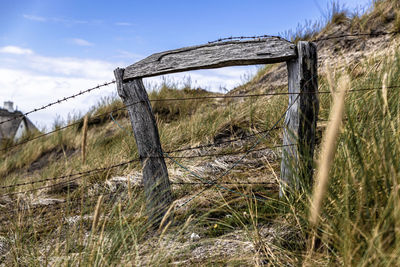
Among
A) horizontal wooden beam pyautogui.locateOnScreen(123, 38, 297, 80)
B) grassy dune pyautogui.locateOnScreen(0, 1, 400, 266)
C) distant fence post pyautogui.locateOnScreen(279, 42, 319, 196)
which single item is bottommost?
grassy dune pyautogui.locateOnScreen(0, 1, 400, 266)

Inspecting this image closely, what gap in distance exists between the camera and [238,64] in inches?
115

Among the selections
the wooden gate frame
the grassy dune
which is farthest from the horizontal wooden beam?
the grassy dune

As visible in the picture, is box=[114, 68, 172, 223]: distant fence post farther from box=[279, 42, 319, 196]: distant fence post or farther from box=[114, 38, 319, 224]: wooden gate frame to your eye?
box=[279, 42, 319, 196]: distant fence post

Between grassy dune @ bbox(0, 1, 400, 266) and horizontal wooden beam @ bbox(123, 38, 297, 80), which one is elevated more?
horizontal wooden beam @ bbox(123, 38, 297, 80)

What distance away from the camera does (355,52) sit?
25.6 ft

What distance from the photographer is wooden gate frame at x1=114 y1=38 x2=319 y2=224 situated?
A: 2.67 metres

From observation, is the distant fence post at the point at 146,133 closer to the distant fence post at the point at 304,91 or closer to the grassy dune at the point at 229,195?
the grassy dune at the point at 229,195

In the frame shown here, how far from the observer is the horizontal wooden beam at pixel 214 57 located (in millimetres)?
2775

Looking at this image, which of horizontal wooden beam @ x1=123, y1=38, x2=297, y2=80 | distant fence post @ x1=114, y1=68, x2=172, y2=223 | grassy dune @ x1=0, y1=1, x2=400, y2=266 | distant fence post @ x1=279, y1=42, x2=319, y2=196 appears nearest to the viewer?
grassy dune @ x1=0, y1=1, x2=400, y2=266

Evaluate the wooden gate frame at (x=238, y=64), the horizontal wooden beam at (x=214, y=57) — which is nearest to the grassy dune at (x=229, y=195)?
the wooden gate frame at (x=238, y=64)

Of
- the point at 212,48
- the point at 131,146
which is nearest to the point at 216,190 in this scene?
the point at 212,48

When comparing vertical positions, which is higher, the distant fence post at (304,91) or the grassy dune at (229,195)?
the distant fence post at (304,91)

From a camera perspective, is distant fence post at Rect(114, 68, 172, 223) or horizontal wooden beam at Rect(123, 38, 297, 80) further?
distant fence post at Rect(114, 68, 172, 223)

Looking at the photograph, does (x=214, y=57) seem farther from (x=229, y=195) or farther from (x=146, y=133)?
(x=229, y=195)
